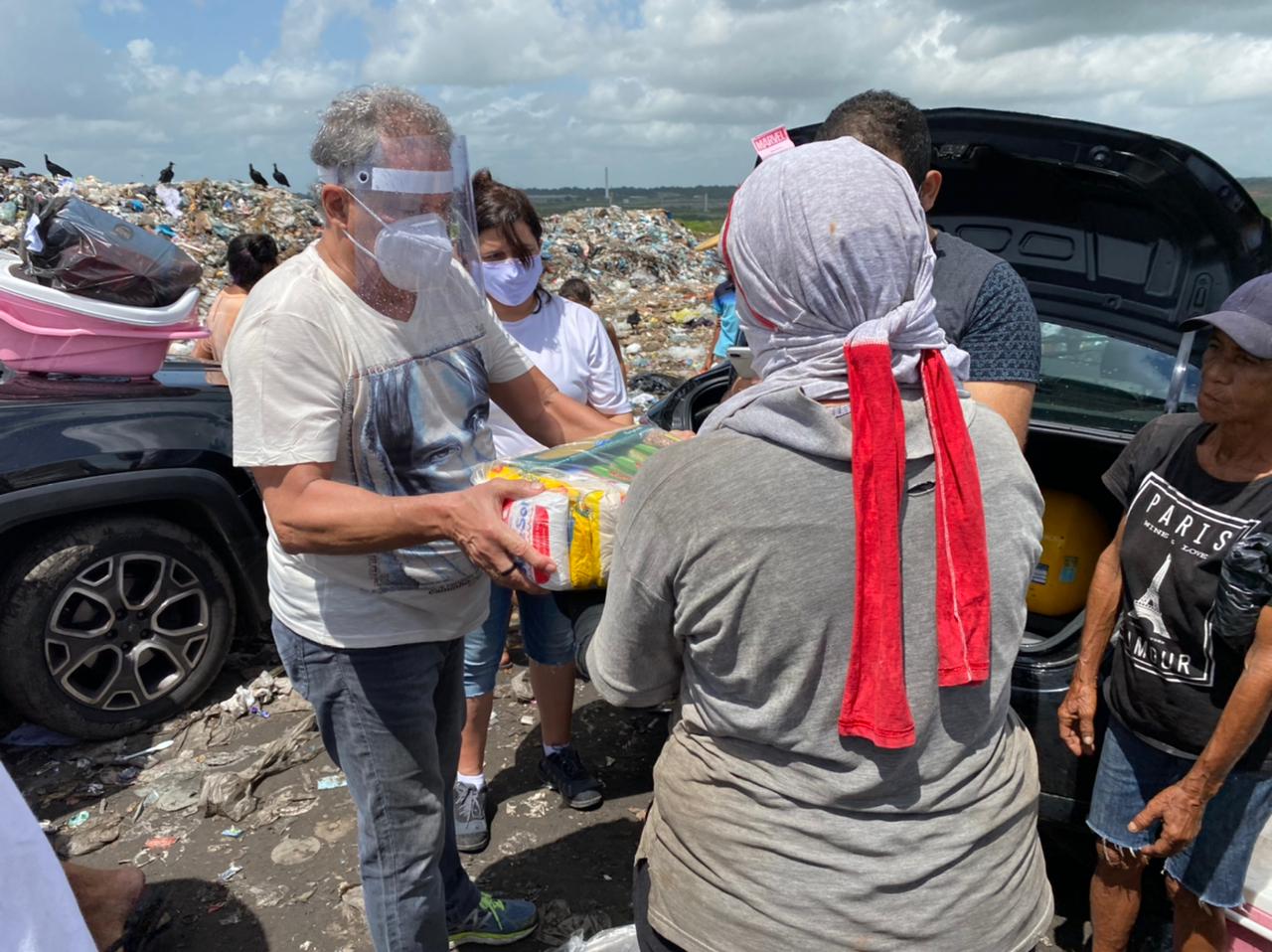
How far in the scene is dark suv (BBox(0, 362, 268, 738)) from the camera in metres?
3.38

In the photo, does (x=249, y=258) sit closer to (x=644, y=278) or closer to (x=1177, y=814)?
(x=1177, y=814)

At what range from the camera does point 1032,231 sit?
11.2ft

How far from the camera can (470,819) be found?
316cm

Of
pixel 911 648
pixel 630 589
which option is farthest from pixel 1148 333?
pixel 630 589

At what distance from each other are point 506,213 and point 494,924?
A: 2332 millimetres

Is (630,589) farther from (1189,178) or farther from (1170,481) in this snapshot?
(1189,178)

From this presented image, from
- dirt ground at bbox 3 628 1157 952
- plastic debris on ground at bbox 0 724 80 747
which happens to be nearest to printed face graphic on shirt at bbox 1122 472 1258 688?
dirt ground at bbox 3 628 1157 952

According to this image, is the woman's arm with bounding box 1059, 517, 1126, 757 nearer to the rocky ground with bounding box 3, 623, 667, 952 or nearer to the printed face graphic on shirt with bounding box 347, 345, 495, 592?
the rocky ground with bounding box 3, 623, 667, 952

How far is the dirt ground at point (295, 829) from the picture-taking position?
2.83 meters

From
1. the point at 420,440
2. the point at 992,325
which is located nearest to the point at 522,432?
the point at 420,440

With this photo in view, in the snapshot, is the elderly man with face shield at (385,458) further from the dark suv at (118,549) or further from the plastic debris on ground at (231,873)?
the dark suv at (118,549)

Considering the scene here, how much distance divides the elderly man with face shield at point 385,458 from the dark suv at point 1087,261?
65.6 inches

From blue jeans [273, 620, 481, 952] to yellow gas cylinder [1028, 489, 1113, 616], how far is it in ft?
7.10

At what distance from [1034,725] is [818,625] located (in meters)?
1.69
